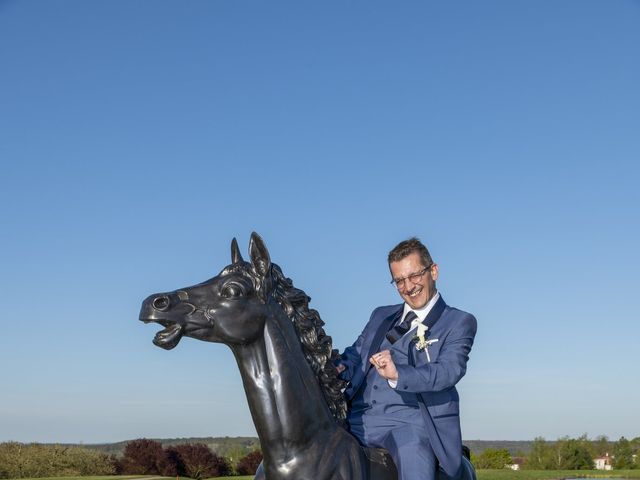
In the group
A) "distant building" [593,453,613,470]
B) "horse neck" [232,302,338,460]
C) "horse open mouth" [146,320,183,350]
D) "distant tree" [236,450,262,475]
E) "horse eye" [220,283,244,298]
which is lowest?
"distant building" [593,453,613,470]

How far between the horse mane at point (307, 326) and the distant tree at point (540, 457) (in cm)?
3702

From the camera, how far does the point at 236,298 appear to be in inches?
174

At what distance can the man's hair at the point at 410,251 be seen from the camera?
5387 millimetres

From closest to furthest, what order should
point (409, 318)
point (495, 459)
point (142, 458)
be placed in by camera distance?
point (409, 318) → point (142, 458) → point (495, 459)

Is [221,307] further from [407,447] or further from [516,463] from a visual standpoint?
[516,463]

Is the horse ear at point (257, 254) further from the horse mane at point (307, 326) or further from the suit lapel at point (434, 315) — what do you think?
the suit lapel at point (434, 315)

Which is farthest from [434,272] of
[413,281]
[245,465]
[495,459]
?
[495,459]

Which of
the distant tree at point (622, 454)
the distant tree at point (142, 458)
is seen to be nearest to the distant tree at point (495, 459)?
the distant tree at point (622, 454)

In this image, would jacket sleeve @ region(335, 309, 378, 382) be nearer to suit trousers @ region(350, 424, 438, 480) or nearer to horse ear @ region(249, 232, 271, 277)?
suit trousers @ region(350, 424, 438, 480)

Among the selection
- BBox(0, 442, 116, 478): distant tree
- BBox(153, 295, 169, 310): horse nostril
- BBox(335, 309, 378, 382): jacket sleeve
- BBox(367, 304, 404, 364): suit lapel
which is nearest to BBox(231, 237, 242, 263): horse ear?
BBox(153, 295, 169, 310): horse nostril

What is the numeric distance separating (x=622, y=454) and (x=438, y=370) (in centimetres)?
4265

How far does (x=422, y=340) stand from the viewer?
519 centimetres

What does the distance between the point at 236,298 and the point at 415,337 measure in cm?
150

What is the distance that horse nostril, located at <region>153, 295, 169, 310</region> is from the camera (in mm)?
4258
